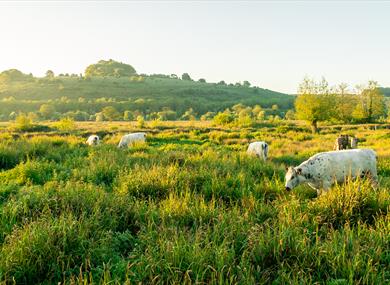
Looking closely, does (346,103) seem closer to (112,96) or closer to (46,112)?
(46,112)

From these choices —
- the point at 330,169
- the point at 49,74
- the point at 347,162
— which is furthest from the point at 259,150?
the point at 49,74

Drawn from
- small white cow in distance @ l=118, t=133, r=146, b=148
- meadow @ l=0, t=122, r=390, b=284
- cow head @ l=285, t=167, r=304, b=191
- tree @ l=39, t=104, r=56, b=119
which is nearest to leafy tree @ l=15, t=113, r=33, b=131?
small white cow in distance @ l=118, t=133, r=146, b=148

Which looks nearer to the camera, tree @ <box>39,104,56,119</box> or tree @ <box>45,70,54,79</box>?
tree @ <box>39,104,56,119</box>

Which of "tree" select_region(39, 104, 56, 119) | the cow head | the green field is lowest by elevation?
the cow head

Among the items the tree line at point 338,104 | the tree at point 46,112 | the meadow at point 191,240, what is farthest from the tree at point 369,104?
the tree at point 46,112

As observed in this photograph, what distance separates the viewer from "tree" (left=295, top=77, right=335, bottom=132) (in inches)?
1614

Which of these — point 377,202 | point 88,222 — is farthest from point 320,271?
point 88,222

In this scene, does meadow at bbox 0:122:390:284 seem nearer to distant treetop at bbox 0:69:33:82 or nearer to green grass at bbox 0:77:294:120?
green grass at bbox 0:77:294:120

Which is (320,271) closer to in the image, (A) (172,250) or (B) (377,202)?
(A) (172,250)

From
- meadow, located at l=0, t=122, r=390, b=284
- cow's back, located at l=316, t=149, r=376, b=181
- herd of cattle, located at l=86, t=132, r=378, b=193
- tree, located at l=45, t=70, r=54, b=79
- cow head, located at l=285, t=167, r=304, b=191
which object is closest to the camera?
meadow, located at l=0, t=122, r=390, b=284

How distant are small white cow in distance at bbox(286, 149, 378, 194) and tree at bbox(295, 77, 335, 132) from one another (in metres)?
32.1

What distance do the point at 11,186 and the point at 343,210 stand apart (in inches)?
296

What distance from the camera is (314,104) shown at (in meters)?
41.2

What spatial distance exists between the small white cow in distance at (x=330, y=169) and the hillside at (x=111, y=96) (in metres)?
86.5
